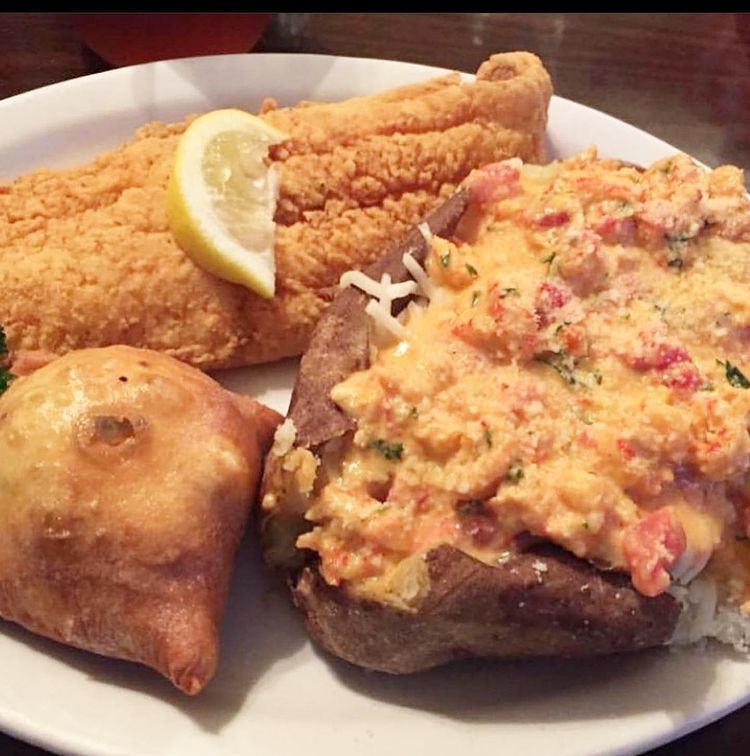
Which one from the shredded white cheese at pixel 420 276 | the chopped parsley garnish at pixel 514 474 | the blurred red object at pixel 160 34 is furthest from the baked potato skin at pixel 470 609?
the blurred red object at pixel 160 34

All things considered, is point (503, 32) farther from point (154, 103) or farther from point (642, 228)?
point (642, 228)

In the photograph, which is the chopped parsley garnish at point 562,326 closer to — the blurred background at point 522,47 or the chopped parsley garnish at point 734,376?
the chopped parsley garnish at point 734,376

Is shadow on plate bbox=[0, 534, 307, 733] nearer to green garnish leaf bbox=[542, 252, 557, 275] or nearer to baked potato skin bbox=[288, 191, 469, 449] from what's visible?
baked potato skin bbox=[288, 191, 469, 449]

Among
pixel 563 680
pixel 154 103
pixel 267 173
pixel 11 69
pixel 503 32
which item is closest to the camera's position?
pixel 563 680

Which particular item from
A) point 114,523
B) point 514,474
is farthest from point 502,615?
point 114,523

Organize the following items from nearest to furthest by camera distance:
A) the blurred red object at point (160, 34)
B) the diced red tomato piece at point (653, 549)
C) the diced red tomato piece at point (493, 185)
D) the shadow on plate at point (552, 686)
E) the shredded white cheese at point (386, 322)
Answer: the diced red tomato piece at point (653, 549) → the shadow on plate at point (552, 686) → the shredded white cheese at point (386, 322) → the diced red tomato piece at point (493, 185) → the blurred red object at point (160, 34)

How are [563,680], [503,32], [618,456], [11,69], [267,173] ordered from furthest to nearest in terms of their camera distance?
[503,32]
[11,69]
[267,173]
[563,680]
[618,456]
